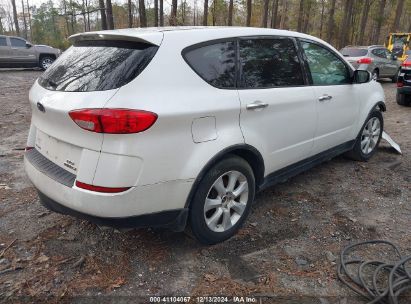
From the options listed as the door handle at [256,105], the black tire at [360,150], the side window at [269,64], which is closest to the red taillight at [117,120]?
the door handle at [256,105]

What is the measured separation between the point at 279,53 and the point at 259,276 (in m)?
2.08

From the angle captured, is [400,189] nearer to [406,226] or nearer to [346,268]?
[406,226]

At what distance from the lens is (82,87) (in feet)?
8.38

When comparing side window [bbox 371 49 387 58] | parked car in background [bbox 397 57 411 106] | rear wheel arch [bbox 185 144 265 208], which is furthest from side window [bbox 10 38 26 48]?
rear wheel arch [bbox 185 144 265 208]

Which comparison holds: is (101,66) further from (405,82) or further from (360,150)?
(405,82)

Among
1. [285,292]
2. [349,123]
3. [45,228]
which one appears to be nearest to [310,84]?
[349,123]

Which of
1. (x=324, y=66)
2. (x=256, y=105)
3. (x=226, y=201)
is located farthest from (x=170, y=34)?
(x=324, y=66)

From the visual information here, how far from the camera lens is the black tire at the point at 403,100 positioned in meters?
9.67

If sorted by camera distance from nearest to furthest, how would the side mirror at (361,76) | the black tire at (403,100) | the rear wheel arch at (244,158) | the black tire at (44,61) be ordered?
the rear wheel arch at (244,158) < the side mirror at (361,76) < the black tire at (403,100) < the black tire at (44,61)

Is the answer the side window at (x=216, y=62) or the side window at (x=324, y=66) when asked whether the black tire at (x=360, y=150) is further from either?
the side window at (x=216, y=62)

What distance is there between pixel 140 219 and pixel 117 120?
72 cm

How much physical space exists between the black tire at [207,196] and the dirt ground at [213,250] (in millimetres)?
119

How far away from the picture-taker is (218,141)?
281 centimetres

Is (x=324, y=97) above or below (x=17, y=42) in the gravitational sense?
above
